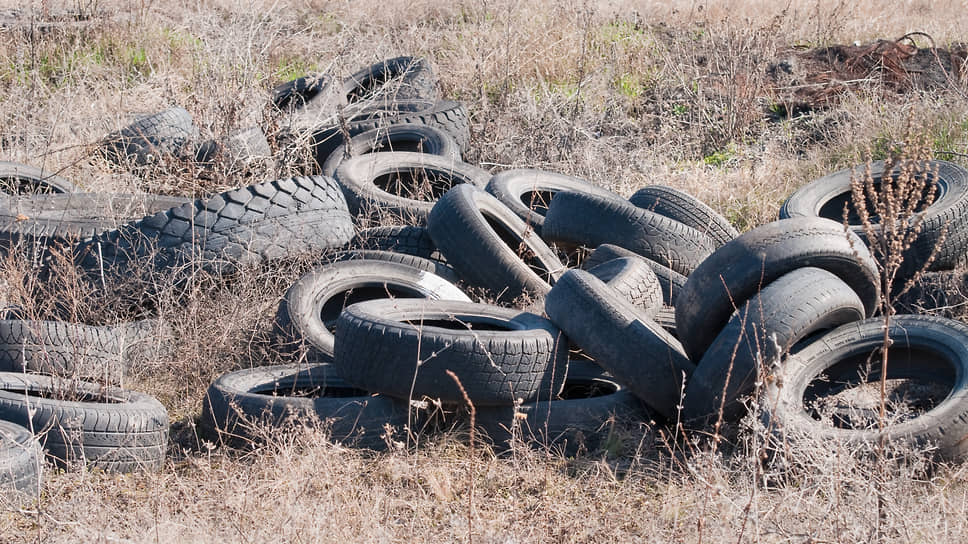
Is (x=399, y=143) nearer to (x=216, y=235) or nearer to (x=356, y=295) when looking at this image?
(x=356, y=295)

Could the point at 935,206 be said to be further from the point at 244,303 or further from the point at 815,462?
Answer: the point at 244,303

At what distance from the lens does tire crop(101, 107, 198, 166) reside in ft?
27.0

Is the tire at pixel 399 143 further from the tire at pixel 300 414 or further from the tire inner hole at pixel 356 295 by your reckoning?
the tire at pixel 300 414

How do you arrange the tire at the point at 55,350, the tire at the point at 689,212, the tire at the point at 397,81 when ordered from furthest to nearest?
the tire at the point at 397,81 < the tire at the point at 689,212 < the tire at the point at 55,350

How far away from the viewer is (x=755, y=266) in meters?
4.52

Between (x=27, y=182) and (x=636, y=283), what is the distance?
17.9 ft

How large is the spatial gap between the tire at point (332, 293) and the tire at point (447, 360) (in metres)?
0.66

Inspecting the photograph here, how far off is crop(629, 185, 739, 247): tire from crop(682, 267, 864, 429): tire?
222 centimetres

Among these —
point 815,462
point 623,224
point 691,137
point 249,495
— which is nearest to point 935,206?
point 623,224

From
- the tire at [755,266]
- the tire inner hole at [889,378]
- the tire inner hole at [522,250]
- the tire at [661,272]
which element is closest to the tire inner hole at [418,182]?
the tire inner hole at [522,250]

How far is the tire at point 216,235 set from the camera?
562cm

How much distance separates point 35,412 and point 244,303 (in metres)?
1.64

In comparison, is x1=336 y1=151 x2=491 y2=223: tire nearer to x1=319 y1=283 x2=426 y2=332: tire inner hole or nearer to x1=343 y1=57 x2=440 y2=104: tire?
x1=319 y1=283 x2=426 y2=332: tire inner hole

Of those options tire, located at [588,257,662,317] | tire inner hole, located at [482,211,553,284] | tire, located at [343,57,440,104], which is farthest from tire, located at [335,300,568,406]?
tire, located at [343,57,440,104]
